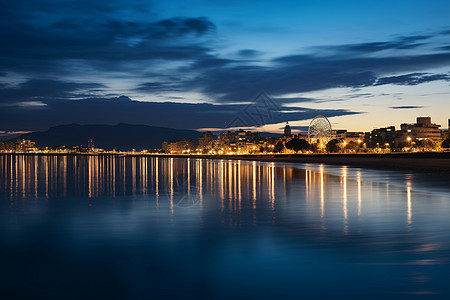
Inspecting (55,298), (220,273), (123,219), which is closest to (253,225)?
(123,219)

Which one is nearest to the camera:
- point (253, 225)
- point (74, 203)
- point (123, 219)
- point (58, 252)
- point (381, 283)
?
point (381, 283)

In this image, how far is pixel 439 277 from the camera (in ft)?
32.3

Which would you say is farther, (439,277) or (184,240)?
(184,240)

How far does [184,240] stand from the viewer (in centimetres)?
1483

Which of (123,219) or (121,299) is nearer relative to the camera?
(121,299)

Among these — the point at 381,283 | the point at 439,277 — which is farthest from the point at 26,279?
the point at 439,277

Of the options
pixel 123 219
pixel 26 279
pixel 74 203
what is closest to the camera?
pixel 26 279

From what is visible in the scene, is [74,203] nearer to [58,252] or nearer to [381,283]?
[58,252]

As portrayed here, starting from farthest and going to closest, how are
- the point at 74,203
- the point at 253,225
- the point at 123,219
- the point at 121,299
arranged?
1. the point at 74,203
2. the point at 123,219
3. the point at 253,225
4. the point at 121,299

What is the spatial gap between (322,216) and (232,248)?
780 cm

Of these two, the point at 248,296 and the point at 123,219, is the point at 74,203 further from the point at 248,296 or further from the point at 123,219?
the point at 248,296

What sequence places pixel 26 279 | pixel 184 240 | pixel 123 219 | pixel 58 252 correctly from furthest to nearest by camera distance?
pixel 123 219
pixel 184 240
pixel 58 252
pixel 26 279

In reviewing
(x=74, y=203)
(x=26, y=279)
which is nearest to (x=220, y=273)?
(x=26, y=279)

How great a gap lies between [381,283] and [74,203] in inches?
811
